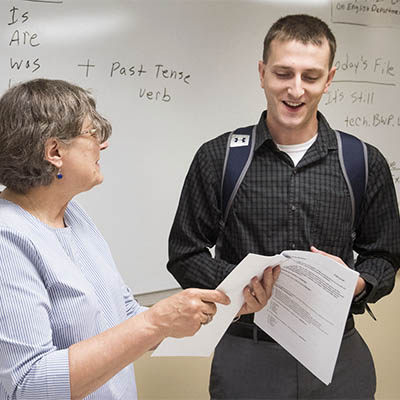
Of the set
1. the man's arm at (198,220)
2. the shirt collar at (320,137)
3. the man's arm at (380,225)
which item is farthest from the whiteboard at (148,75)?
the man's arm at (380,225)

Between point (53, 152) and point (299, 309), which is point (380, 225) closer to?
point (299, 309)

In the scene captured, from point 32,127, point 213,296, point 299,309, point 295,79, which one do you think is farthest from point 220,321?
point 295,79

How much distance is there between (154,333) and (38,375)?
22 cm

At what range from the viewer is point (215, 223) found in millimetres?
1529

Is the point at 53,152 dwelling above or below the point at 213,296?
above

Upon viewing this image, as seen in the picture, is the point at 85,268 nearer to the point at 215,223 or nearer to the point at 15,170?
the point at 15,170

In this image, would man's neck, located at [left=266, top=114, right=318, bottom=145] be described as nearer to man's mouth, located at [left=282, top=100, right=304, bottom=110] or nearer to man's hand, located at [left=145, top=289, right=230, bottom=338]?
man's mouth, located at [left=282, top=100, right=304, bottom=110]

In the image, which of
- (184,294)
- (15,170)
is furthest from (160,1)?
(184,294)

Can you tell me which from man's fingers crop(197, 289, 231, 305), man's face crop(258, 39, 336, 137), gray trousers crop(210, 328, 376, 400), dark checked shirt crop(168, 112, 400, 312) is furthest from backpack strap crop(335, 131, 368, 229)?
man's fingers crop(197, 289, 231, 305)

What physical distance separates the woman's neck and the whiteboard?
0.71 meters

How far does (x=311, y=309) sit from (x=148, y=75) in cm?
110

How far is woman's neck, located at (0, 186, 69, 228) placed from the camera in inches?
45.2

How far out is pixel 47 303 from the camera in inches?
A: 40.4

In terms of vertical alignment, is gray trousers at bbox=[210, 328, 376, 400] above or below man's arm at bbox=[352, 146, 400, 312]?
below
